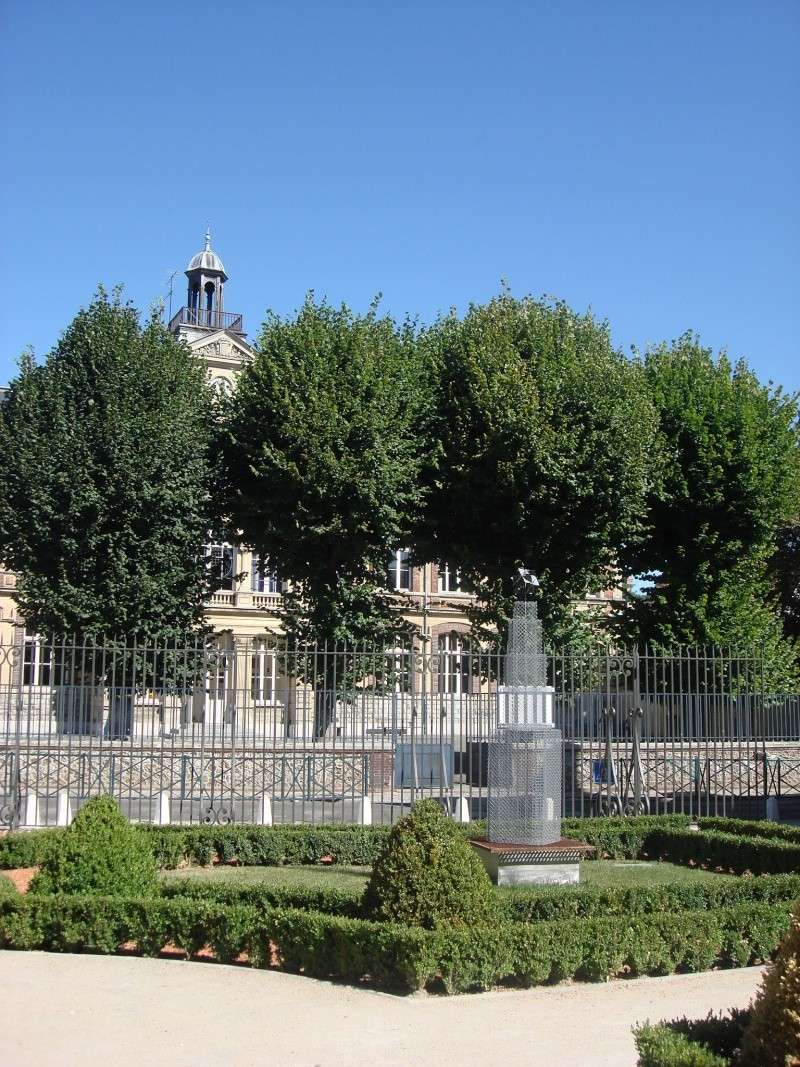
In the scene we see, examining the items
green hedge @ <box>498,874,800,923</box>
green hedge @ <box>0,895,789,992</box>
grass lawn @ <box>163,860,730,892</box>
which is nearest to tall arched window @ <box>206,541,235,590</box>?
grass lawn @ <box>163,860,730,892</box>

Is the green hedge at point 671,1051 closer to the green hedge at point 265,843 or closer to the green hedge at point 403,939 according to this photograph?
the green hedge at point 403,939

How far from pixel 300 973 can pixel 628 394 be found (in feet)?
69.2

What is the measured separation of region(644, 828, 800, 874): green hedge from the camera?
13906 mm

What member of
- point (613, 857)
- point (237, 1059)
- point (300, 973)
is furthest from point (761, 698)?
point (237, 1059)

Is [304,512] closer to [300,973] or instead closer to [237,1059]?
[300,973]

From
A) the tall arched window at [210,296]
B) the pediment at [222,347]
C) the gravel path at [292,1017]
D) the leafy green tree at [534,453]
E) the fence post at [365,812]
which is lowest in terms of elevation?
the gravel path at [292,1017]

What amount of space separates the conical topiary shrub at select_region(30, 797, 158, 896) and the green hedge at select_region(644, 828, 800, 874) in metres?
8.08

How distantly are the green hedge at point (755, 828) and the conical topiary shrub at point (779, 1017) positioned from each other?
410 inches

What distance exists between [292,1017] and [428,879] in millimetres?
1835

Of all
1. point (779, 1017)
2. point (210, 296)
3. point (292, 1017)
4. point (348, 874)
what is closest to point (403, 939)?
point (292, 1017)

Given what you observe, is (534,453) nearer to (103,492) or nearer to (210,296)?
(103,492)

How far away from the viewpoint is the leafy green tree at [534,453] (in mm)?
26688

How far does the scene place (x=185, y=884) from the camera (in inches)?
416

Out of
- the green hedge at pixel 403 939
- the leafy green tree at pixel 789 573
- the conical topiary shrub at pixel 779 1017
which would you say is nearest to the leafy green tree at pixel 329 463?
the green hedge at pixel 403 939
